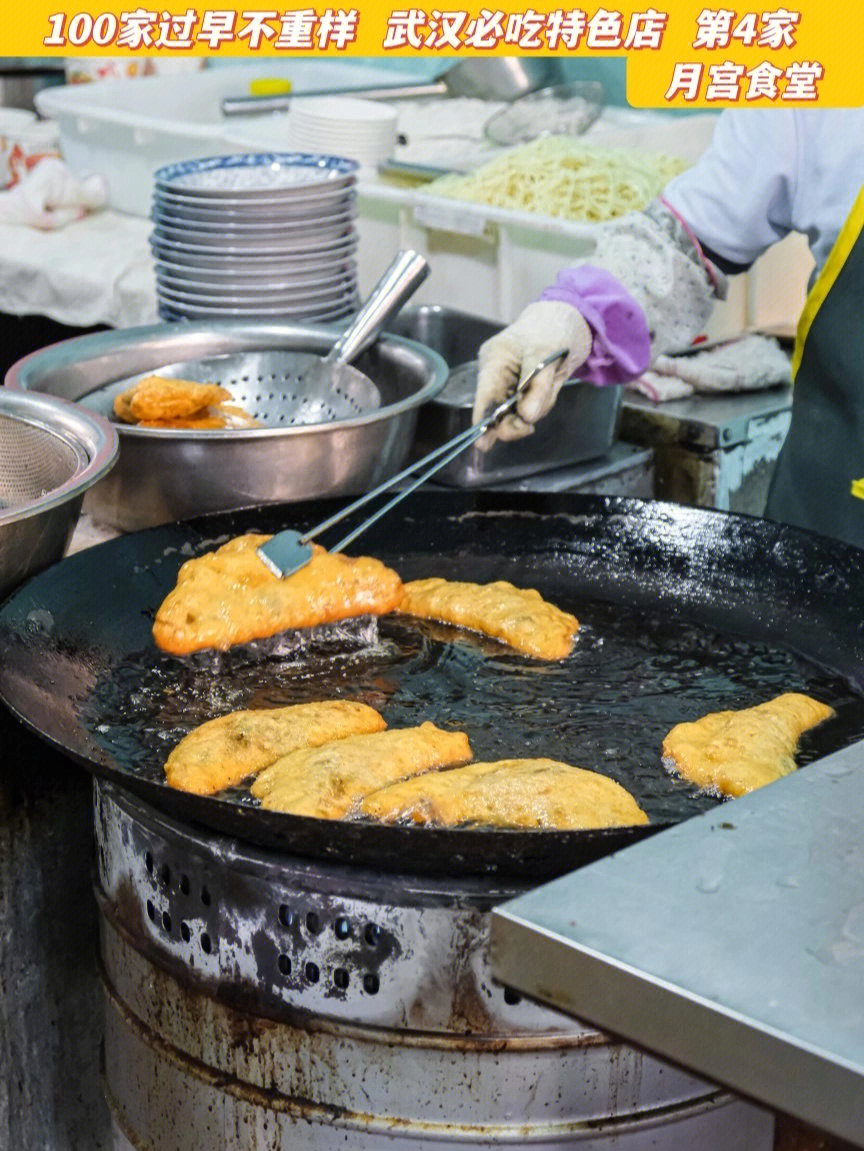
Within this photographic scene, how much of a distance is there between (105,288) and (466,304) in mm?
1130

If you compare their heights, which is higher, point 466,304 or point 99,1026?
point 466,304

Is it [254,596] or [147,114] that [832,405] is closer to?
[254,596]

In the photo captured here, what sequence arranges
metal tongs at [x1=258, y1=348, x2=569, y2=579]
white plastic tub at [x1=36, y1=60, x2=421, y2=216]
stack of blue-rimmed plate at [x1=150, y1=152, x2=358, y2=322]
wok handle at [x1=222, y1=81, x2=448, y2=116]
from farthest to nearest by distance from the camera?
wok handle at [x1=222, y1=81, x2=448, y2=116]
white plastic tub at [x1=36, y1=60, x2=421, y2=216]
stack of blue-rimmed plate at [x1=150, y1=152, x2=358, y2=322]
metal tongs at [x1=258, y1=348, x2=569, y2=579]

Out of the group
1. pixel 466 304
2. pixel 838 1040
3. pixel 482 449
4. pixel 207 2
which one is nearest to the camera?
pixel 838 1040

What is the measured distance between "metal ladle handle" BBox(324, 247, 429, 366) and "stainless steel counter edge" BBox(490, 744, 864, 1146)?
1.64 metres

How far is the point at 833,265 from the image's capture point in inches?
95.5

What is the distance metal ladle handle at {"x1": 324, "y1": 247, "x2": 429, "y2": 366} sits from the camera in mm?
2568

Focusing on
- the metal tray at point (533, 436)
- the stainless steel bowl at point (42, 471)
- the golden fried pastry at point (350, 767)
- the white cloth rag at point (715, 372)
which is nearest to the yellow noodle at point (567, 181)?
the white cloth rag at point (715, 372)

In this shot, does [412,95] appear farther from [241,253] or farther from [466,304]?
[241,253]

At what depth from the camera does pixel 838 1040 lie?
836mm

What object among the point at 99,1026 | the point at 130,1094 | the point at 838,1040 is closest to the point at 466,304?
the point at 99,1026

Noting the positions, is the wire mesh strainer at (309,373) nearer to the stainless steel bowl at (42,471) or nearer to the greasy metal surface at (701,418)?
the stainless steel bowl at (42,471)

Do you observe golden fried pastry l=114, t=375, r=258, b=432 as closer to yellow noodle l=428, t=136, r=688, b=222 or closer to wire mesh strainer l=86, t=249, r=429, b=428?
wire mesh strainer l=86, t=249, r=429, b=428

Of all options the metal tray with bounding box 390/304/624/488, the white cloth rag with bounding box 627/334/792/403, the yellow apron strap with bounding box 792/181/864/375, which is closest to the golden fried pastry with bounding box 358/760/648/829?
the metal tray with bounding box 390/304/624/488
